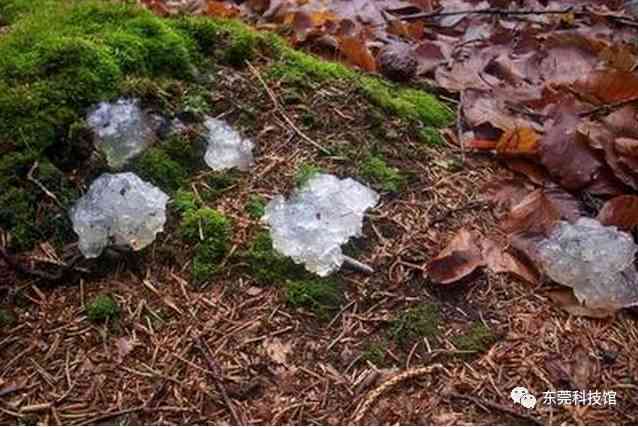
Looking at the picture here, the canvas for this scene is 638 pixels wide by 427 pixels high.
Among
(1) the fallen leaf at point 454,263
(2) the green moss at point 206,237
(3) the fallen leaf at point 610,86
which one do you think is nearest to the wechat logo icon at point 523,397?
(1) the fallen leaf at point 454,263

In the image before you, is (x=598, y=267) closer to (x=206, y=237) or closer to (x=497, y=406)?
(x=497, y=406)

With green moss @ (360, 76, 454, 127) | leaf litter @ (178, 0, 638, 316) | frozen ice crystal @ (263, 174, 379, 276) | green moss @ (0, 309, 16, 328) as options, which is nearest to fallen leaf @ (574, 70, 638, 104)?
leaf litter @ (178, 0, 638, 316)

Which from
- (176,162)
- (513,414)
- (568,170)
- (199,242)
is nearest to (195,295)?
(199,242)

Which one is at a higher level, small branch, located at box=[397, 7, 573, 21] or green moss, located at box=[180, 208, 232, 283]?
small branch, located at box=[397, 7, 573, 21]

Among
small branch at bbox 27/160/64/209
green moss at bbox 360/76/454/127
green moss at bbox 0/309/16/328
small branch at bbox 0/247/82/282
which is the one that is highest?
green moss at bbox 360/76/454/127

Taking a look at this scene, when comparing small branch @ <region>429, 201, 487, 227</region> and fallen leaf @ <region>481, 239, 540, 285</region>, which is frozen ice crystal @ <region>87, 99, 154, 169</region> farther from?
fallen leaf @ <region>481, 239, 540, 285</region>
